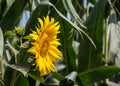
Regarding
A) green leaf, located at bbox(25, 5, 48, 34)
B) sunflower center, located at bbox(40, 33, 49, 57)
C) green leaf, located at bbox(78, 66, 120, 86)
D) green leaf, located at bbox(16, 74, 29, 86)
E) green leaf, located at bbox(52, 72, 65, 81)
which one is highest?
green leaf, located at bbox(25, 5, 48, 34)

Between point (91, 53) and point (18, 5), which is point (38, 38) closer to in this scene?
point (18, 5)

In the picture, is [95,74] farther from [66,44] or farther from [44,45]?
[44,45]

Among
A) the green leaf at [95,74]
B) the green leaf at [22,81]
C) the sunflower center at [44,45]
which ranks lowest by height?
the green leaf at [95,74]

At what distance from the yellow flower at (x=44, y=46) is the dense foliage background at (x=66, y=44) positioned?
35mm

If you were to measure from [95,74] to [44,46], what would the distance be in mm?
343

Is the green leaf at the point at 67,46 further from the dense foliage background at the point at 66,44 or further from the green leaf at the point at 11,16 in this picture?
the green leaf at the point at 11,16

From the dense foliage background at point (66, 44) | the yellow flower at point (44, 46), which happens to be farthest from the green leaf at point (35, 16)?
the yellow flower at point (44, 46)

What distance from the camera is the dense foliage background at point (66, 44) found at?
1.06 meters

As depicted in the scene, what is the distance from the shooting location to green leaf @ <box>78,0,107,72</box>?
149 cm

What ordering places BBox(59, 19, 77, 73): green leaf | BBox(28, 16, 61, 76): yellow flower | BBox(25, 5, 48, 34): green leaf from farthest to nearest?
BBox(59, 19, 77, 73): green leaf, BBox(25, 5, 48, 34): green leaf, BBox(28, 16, 61, 76): yellow flower

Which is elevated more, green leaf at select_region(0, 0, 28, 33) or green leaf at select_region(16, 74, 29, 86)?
green leaf at select_region(0, 0, 28, 33)

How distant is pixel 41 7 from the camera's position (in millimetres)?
A: 1162

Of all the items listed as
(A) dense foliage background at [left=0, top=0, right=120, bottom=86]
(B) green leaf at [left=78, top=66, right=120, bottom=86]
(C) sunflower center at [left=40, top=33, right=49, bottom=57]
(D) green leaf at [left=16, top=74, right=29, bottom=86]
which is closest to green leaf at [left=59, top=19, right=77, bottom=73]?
(A) dense foliage background at [left=0, top=0, right=120, bottom=86]

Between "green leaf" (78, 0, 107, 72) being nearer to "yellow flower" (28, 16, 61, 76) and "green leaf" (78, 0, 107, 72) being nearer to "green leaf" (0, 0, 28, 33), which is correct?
"green leaf" (0, 0, 28, 33)
